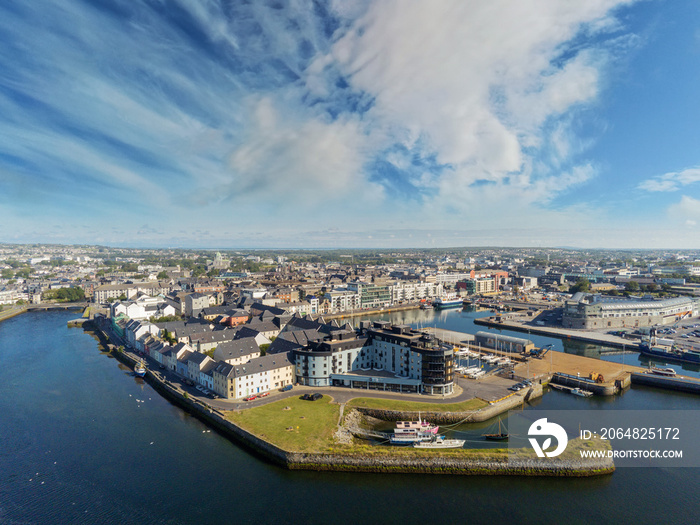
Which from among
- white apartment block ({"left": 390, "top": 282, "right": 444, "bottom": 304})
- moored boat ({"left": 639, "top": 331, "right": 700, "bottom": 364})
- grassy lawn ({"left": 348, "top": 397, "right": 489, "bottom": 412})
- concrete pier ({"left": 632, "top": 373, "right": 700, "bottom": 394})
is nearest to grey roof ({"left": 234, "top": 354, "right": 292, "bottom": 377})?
grassy lawn ({"left": 348, "top": 397, "right": 489, "bottom": 412})

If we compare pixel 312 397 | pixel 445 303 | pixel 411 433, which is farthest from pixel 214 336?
pixel 445 303

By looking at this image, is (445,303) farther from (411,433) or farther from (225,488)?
(225,488)

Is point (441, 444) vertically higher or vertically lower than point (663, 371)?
higher

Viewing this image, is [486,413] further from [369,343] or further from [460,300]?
[460,300]

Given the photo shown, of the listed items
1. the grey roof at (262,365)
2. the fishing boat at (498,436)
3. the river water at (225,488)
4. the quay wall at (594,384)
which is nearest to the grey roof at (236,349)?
the grey roof at (262,365)

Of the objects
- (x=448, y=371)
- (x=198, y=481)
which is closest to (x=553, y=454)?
(x=448, y=371)

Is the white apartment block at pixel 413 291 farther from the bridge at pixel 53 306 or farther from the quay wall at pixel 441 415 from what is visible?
the bridge at pixel 53 306
